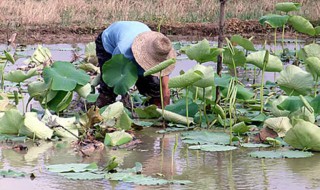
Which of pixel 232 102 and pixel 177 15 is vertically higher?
pixel 232 102

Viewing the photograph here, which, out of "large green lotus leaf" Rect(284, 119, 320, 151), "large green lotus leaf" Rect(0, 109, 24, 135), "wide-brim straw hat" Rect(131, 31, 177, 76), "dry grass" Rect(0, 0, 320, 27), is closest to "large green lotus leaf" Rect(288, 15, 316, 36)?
"wide-brim straw hat" Rect(131, 31, 177, 76)

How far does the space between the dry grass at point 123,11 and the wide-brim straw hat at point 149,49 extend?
9.16 m

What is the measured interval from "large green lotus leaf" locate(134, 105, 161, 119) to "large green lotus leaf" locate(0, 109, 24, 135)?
1.16 meters

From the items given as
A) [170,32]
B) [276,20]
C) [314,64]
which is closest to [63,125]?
[314,64]

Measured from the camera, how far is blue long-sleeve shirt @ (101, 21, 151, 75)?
7.21 meters

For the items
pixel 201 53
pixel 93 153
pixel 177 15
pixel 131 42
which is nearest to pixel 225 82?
pixel 201 53

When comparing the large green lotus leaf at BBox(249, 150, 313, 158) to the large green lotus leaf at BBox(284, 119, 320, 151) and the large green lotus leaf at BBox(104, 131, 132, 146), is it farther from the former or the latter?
the large green lotus leaf at BBox(104, 131, 132, 146)

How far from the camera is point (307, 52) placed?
7.51 meters

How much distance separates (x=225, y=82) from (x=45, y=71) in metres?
1.44

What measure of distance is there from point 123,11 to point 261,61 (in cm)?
1082

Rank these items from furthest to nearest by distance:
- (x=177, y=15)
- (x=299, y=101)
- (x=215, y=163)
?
(x=177, y=15), (x=299, y=101), (x=215, y=163)

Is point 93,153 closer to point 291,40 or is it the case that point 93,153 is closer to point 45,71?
point 45,71

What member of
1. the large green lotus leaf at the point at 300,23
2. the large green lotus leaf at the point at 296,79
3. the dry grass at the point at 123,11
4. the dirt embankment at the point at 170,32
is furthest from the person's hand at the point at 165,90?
the dry grass at the point at 123,11

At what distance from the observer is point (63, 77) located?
685cm
